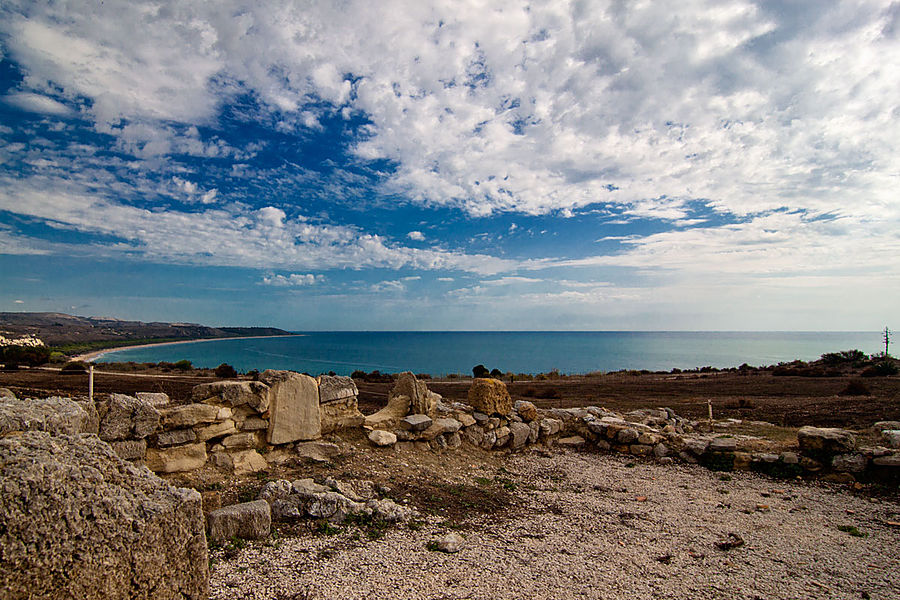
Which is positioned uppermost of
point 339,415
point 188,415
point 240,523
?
point 188,415

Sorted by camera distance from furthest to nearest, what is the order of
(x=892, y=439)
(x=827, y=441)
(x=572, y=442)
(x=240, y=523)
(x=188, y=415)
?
(x=572, y=442) < (x=892, y=439) < (x=827, y=441) < (x=188, y=415) < (x=240, y=523)

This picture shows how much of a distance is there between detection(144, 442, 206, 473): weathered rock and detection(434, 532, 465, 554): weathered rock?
4230mm

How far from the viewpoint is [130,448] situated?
6.63 metres

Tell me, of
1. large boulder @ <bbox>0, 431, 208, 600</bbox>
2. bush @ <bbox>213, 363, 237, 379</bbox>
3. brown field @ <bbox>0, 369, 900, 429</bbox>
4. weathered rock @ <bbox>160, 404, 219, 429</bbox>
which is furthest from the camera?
bush @ <bbox>213, 363, 237, 379</bbox>

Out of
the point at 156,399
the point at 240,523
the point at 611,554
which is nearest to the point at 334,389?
the point at 156,399

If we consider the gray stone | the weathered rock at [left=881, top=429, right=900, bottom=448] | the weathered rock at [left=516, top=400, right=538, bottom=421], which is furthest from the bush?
the weathered rock at [left=881, top=429, right=900, bottom=448]

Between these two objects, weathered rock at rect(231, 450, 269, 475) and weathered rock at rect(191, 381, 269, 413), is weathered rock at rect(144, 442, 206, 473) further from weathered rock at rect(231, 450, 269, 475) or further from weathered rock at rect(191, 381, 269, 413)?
weathered rock at rect(191, 381, 269, 413)

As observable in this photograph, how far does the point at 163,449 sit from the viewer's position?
702 centimetres

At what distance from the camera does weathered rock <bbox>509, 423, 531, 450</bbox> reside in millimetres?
11117

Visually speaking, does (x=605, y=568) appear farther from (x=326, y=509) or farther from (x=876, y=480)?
(x=876, y=480)

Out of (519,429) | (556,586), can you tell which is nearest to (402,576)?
(556,586)

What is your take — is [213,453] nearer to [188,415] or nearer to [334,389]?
[188,415]

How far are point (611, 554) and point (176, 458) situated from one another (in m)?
6.45

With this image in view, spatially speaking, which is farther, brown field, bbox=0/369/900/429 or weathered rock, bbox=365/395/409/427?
brown field, bbox=0/369/900/429
